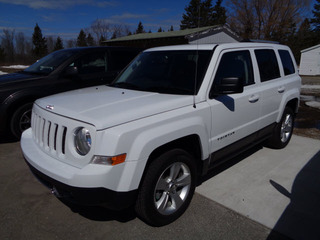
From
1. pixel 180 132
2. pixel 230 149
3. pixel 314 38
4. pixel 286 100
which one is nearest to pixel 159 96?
pixel 180 132

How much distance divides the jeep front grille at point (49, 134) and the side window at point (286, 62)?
3.95 meters

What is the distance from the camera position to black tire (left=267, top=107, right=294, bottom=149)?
15.3 ft

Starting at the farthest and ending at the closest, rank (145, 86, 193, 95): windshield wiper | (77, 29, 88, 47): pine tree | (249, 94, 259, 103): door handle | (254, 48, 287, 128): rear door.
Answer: (77, 29, 88, 47): pine tree, (254, 48, 287, 128): rear door, (249, 94, 259, 103): door handle, (145, 86, 193, 95): windshield wiper

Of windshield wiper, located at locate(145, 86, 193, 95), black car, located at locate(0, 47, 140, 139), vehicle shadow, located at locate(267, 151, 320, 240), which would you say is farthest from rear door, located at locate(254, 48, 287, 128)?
black car, located at locate(0, 47, 140, 139)

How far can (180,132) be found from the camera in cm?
259

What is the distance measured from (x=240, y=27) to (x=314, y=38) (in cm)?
1896

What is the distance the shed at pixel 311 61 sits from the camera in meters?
26.1

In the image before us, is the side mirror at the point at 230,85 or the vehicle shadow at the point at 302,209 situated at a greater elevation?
the side mirror at the point at 230,85

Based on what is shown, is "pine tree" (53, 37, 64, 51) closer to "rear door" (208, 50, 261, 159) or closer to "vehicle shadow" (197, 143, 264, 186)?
"vehicle shadow" (197, 143, 264, 186)

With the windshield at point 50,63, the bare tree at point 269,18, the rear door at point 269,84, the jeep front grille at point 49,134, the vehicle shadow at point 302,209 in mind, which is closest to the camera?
the jeep front grille at point 49,134

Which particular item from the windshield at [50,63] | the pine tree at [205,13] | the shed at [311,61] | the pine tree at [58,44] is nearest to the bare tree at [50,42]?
the pine tree at [58,44]

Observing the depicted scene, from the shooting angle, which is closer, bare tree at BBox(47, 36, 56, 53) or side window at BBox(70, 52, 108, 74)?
side window at BBox(70, 52, 108, 74)

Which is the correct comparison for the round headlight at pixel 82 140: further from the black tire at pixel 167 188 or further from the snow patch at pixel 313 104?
the snow patch at pixel 313 104

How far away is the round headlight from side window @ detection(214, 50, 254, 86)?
5.46 ft
